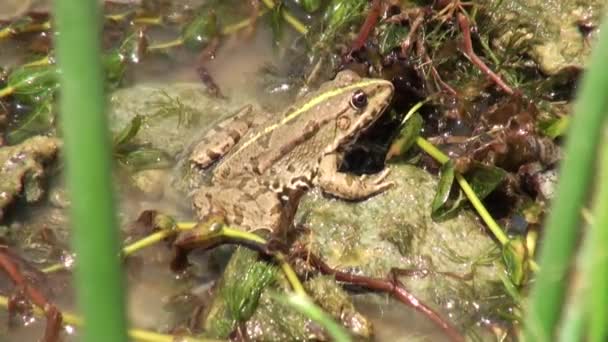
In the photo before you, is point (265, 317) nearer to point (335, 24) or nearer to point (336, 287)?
point (336, 287)

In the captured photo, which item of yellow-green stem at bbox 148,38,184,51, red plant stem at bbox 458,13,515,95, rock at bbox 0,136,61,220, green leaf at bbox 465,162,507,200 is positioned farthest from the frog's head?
rock at bbox 0,136,61,220

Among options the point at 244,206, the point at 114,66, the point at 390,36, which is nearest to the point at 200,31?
the point at 114,66

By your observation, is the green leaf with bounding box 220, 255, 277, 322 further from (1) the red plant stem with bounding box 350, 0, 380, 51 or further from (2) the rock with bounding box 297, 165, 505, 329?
(1) the red plant stem with bounding box 350, 0, 380, 51

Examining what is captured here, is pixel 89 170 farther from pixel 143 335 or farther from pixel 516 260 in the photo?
pixel 516 260

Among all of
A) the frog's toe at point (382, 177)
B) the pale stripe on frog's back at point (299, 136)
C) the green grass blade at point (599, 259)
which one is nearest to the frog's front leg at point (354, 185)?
the frog's toe at point (382, 177)

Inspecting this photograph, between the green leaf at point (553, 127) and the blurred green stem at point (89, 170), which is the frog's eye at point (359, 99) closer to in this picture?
the green leaf at point (553, 127)

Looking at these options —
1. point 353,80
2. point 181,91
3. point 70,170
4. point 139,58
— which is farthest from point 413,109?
point 70,170
